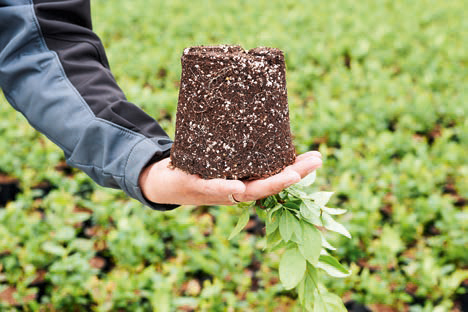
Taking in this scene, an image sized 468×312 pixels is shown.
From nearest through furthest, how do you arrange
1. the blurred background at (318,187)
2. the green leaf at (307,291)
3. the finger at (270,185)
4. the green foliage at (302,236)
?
the finger at (270,185) → the green foliage at (302,236) → the green leaf at (307,291) → the blurred background at (318,187)

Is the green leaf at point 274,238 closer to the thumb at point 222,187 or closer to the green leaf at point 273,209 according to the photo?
the green leaf at point 273,209

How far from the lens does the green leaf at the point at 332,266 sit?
1394 mm

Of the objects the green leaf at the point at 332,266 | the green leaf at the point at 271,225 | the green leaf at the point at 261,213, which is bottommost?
the green leaf at the point at 332,266

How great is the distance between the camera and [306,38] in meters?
5.51

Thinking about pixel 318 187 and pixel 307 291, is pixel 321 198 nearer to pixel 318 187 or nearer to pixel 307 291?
pixel 307 291

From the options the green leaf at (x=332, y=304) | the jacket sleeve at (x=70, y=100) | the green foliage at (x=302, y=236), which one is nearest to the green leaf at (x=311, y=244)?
the green foliage at (x=302, y=236)

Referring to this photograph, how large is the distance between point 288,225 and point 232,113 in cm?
34

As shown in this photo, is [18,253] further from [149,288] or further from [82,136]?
[82,136]

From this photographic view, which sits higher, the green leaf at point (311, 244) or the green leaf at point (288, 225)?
the green leaf at point (288, 225)

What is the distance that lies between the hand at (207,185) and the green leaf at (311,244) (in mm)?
155

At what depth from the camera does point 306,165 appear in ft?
4.09

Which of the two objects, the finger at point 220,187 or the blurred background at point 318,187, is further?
the blurred background at point 318,187

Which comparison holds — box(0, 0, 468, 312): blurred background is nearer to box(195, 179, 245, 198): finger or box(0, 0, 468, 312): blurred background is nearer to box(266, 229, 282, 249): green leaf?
box(266, 229, 282, 249): green leaf

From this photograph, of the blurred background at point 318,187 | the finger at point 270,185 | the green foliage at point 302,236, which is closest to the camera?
the finger at point 270,185
